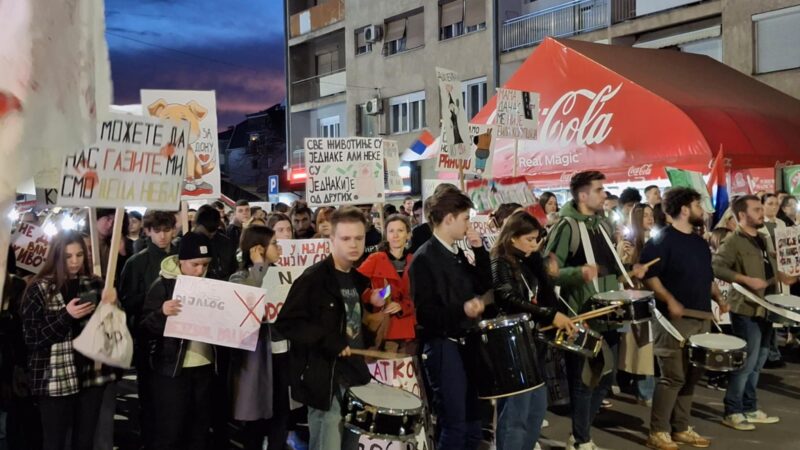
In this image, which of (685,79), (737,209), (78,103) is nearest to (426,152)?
(685,79)

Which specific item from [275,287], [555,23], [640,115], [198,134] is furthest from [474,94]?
[275,287]

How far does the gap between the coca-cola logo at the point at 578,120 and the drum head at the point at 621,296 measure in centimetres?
1069

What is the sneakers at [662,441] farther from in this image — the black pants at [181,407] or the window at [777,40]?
the window at [777,40]

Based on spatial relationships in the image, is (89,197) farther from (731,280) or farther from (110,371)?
(731,280)

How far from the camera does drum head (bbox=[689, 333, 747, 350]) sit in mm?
6465

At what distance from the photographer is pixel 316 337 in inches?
177

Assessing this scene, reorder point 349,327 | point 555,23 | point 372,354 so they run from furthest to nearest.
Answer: point 555,23, point 349,327, point 372,354

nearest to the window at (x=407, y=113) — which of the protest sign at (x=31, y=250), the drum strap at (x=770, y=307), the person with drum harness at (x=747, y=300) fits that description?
the person with drum harness at (x=747, y=300)

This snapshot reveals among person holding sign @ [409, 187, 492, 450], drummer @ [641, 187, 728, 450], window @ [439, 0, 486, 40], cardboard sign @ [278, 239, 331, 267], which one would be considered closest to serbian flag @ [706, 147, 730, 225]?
drummer @ [641, 187, 728, 450]

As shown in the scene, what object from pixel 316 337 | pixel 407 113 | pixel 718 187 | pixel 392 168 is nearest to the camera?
pixel 316 337

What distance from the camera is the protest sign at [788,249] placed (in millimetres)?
8102

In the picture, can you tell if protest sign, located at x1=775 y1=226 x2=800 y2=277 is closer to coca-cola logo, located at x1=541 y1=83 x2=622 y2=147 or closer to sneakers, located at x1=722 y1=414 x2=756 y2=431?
sneakers, located at x1=722 y1=414 x2=756 y2=431

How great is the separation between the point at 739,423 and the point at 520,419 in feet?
10.4

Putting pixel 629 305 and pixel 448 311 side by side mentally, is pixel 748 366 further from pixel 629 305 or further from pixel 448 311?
pixel 448 311
